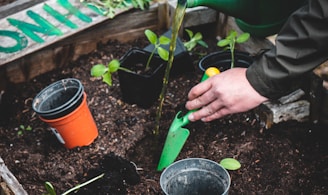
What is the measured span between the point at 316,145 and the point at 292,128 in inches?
5.7

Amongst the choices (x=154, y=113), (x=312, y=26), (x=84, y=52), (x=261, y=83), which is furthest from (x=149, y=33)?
(x=312, y=26)

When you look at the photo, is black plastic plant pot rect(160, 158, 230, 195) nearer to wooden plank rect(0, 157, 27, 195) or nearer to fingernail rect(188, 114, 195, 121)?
fingernail rect(188, 114, 195, 121)

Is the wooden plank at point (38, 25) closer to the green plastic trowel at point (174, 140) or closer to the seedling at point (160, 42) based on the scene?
the seedling at point (160, 42)

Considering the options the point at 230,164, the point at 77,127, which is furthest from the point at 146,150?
the point at 230,164

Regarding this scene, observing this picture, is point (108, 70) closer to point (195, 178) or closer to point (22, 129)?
point (22, 129)

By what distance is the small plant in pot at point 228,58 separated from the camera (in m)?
2.25

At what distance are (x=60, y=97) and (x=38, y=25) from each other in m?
0.55

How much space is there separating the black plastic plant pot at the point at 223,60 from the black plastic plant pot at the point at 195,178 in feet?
2.38

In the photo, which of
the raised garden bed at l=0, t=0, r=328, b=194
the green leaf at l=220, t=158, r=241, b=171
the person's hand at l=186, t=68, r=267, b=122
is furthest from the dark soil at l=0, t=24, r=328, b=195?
the person's hand at l=186, t=68, r=267, b=122

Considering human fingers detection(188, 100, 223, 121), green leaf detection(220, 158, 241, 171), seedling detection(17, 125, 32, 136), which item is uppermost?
human fingers detection(188, 100, 223, 121)

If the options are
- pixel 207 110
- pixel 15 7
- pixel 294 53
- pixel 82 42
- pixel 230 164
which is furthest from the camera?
pixel 82 42

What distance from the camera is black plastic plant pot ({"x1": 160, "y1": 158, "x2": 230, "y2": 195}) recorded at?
1.62 meters

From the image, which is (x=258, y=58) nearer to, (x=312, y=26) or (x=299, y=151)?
(x=312, y=26)

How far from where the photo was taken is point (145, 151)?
85.0 inches
